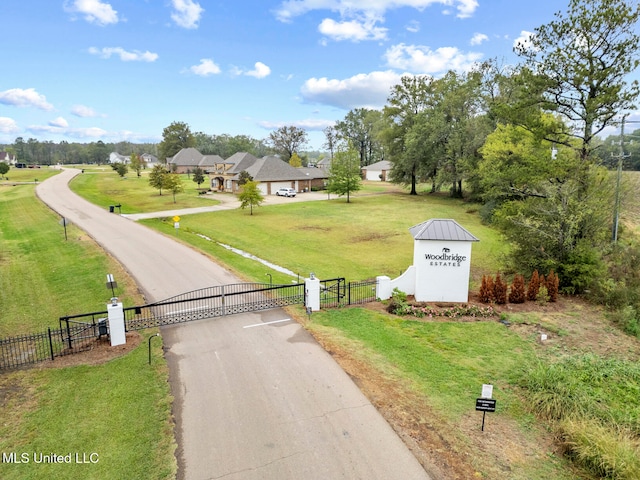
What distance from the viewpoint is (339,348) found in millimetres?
11539

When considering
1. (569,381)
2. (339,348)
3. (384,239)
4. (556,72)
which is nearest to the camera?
(569,381)

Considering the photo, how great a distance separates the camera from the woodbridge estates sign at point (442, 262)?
50.6 feet

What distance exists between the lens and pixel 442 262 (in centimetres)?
1567

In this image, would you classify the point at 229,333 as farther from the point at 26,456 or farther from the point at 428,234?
the point at 428,234

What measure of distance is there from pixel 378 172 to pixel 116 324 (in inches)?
3010

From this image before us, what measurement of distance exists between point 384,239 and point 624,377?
19.3 m

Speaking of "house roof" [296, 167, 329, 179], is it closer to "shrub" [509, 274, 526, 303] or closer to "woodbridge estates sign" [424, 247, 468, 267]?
"woodbridge estates sign" [424, 247, 468, 267]

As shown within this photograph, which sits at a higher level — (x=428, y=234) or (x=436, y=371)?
(x=428, y=234)

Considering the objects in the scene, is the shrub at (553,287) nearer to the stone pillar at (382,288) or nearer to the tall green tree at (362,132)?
the stone pillar at (382,288)

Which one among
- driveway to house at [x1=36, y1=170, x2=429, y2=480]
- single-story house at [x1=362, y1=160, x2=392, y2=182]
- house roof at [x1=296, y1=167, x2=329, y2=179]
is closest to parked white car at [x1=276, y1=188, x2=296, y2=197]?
house roof at [x1=296, y1=167, x2=329, y2=179]

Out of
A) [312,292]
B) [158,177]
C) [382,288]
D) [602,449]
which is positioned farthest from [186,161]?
[602,449]

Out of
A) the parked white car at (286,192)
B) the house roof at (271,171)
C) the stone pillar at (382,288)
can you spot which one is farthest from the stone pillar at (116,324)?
the house roof at (271,171)

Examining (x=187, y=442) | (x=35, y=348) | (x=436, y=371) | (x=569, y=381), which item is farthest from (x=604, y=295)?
(x=35, y=348)

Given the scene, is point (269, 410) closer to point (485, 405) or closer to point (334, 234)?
point (485, 405)
